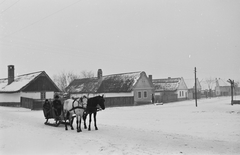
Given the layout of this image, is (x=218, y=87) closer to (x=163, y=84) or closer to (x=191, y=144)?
(x=163, y=84)

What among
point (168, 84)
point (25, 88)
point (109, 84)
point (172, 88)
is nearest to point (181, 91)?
point (172, 88)

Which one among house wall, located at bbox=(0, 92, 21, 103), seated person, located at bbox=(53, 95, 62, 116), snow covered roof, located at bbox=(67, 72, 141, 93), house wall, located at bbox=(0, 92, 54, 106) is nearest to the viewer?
seated person, located at bbox=(53, 95, 62, 116)

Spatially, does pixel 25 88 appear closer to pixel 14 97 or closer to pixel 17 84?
pixel 14 97

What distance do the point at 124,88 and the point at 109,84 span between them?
185 inches

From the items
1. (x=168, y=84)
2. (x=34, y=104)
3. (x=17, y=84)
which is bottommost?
(x=34, y=104)

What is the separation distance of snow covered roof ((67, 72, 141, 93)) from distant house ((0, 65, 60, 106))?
40.0 ft

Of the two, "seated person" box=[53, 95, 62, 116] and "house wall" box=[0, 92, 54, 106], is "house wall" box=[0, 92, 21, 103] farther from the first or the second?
"seated person" box=[53, 95, 62, 116]

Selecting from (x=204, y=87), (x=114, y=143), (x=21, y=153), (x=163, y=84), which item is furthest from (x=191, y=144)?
(x=204, y=87)

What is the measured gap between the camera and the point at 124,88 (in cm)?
4625

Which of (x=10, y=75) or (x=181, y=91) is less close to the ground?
(x=10, y=75)

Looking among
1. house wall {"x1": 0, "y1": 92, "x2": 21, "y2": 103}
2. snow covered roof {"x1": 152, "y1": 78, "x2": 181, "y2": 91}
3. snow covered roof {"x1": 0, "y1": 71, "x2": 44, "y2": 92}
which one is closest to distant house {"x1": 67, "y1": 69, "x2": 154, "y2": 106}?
snow covered roof {"x1": 0, "y1": 71, "x2": 44, "y2": 92}

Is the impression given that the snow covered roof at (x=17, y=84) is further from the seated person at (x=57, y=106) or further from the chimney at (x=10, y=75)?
the seated person at (x=57, y=106)

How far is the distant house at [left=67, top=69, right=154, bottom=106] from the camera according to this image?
141 ft

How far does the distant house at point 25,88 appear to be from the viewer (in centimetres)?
3625
